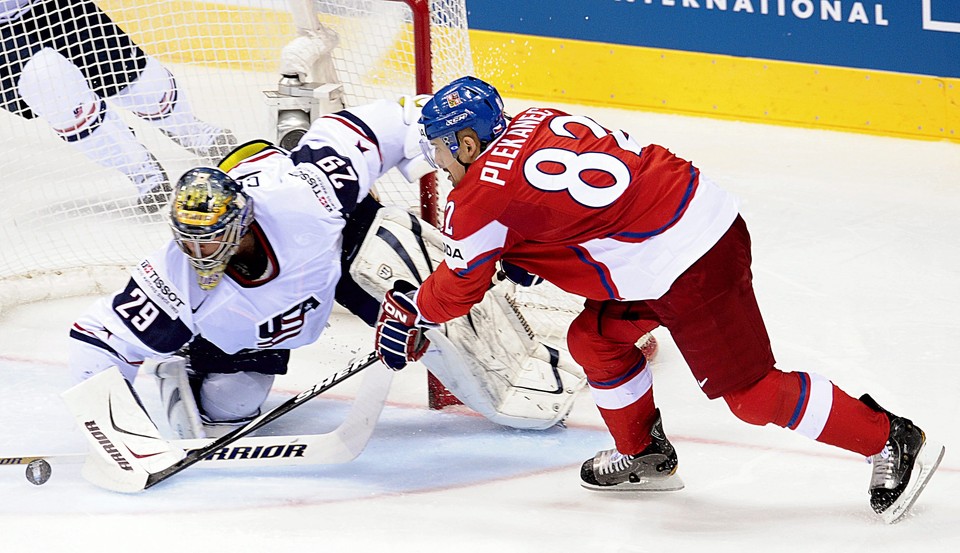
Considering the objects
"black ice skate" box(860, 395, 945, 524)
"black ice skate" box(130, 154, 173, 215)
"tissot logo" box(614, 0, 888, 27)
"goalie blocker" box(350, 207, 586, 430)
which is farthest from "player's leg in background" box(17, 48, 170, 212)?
"black ice skate" box(860, 395, 945, 524)

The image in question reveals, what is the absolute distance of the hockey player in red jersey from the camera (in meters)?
2.47

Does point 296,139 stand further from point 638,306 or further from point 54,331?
point 638,306

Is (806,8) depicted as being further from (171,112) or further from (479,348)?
(479,348)

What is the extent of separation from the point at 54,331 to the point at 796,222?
249 centimetres

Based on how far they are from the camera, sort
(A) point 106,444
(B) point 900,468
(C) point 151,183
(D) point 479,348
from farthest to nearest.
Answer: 1. (C) point 151,183
2. (D) point 479,348
3. (A) point 106,444
4. (B) point 900,468

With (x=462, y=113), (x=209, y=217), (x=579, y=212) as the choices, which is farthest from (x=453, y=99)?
(x=209, y=217)

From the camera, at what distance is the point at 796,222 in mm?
4656

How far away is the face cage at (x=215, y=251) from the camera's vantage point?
2715mm

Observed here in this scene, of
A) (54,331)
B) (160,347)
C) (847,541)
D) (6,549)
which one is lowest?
(54,331)

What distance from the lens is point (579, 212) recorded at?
246 centimetres

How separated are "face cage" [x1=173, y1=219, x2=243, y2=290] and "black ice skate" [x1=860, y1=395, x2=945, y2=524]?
4.30 feet

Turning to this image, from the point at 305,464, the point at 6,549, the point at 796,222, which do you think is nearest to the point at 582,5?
the point at 796,222

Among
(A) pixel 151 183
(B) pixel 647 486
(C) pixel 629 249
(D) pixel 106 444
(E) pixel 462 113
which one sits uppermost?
(E) pixel 462 113

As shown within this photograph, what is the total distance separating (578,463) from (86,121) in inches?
90.2
